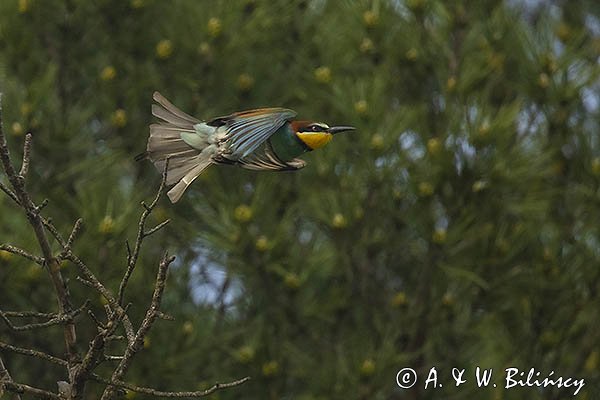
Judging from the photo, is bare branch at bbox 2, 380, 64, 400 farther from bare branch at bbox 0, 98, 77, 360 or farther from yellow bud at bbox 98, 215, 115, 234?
yellow bud at bbox 98, 215, 115, 234

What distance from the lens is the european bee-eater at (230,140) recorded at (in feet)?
4.87

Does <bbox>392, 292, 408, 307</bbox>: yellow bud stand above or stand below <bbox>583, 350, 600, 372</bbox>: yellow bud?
above

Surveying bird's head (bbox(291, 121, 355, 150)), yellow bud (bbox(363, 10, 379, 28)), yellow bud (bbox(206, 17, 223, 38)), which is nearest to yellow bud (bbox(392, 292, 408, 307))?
yellow bud (bbox(363, 10, 379, 28))

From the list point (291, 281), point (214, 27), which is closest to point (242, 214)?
point (291, 281)

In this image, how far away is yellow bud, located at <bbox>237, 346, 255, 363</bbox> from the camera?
298cm

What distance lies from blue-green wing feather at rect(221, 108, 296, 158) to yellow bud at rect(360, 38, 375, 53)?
186 cm

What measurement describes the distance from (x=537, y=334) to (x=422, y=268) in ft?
1.20

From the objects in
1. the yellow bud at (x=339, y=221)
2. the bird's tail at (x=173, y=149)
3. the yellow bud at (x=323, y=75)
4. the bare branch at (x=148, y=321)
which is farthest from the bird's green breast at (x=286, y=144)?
the yellow bud at (x=323, y=75)

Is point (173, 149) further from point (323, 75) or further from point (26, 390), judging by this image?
point (323, 75)

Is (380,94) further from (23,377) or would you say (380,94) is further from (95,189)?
(23,377)

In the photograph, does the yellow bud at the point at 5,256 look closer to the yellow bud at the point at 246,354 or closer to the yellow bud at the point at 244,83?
the yellow bud at the point at 246,354

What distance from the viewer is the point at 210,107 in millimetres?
3314

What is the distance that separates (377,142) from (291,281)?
44cm

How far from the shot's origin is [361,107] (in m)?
3.10
